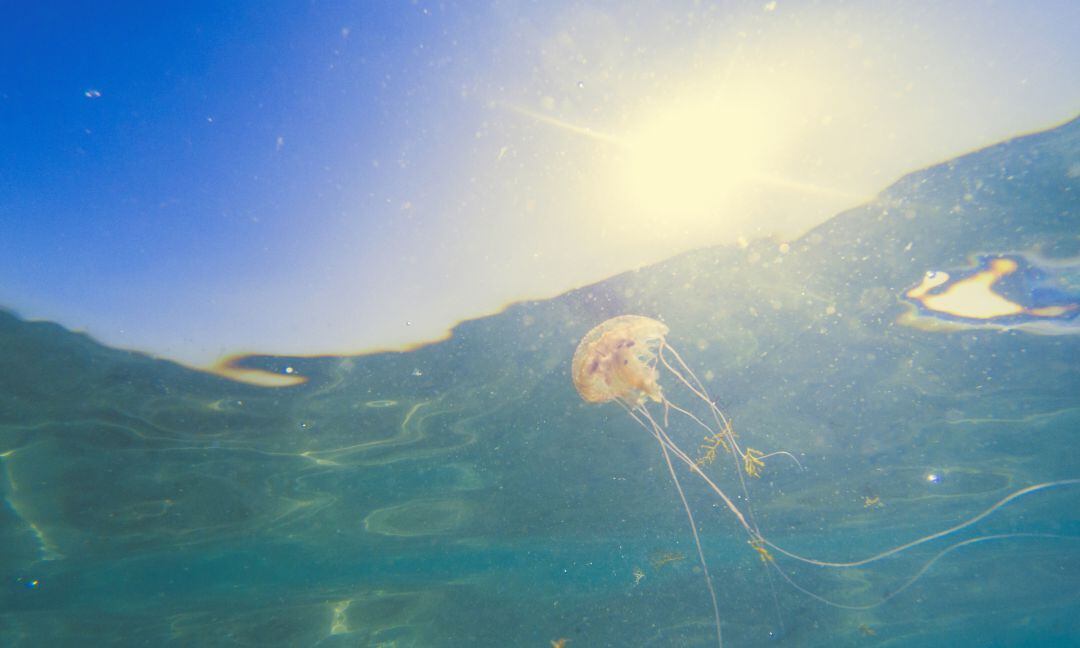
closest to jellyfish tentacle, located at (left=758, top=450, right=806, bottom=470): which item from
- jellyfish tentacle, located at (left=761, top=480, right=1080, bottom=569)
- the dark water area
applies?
the dark water area

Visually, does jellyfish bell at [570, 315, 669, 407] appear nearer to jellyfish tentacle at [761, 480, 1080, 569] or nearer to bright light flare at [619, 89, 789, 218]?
bright light flare at [619, 89, 789, 218]

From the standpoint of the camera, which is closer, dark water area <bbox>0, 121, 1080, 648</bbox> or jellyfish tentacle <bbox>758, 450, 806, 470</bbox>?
dark water area <bbox>0, 121, 1080, 648</bbox>

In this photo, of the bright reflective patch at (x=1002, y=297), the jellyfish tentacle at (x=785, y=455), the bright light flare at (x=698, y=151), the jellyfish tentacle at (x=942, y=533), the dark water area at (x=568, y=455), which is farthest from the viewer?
the jellyfish tentacle at (x=785, y=455)

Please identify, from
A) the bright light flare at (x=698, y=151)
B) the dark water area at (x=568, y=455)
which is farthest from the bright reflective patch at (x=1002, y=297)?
the bright light flare at (x=698, y=151)

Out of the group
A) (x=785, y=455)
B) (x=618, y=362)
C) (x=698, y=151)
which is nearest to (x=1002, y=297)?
(x=785, y=455)

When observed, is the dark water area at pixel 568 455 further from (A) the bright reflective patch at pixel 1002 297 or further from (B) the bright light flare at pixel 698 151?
(B) the bright light flare at pixel 698 151

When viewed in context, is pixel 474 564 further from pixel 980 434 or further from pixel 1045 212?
pixel 1045 212

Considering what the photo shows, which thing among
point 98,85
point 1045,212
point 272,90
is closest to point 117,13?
point 98,85
